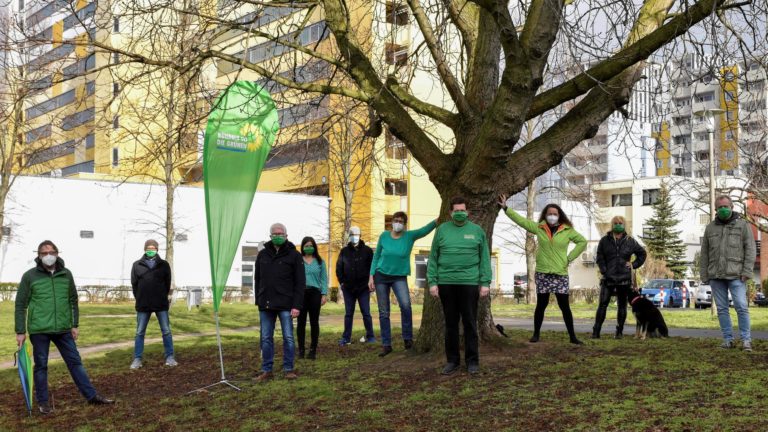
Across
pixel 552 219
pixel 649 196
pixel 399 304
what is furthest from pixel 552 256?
pixel 649 196

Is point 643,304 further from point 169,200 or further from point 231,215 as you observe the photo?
point 169,200

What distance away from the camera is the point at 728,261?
432 inches

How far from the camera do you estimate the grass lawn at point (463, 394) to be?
7258mm

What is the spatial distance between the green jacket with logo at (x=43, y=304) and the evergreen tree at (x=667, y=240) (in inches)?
2609

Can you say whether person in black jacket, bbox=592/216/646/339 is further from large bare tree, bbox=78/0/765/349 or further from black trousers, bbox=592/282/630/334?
large bare tree, bbox=78/0/765/349

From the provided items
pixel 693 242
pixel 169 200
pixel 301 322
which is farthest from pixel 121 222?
pixel 693 242

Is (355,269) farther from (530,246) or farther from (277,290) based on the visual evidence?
(530,246)

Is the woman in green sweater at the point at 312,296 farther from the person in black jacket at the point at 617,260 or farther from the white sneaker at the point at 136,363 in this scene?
the person in black jacket at the point at 617,260

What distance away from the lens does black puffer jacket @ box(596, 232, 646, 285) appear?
1284 centimetres

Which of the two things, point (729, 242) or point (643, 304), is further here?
point (643, 304)

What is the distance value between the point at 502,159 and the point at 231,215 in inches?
132

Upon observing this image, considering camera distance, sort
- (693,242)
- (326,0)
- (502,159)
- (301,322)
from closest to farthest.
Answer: (502,159), (326,0), (301,322), (693,242)

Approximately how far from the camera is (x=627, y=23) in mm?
10734

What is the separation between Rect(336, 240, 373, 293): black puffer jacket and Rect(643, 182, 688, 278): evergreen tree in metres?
61.4
